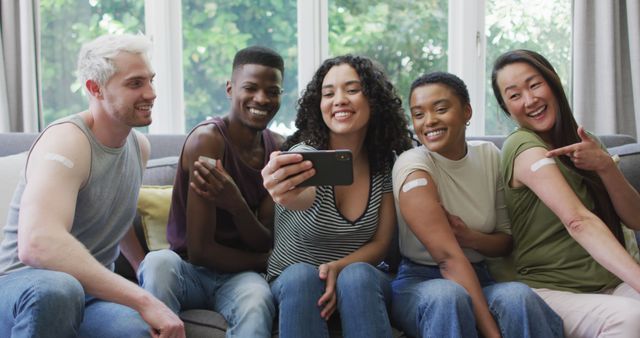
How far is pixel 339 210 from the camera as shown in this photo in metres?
1.76

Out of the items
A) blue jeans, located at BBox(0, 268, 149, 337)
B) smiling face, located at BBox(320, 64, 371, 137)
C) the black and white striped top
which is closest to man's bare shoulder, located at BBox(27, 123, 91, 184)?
blue jeans, located at BBox(0, 268, 149, 337)

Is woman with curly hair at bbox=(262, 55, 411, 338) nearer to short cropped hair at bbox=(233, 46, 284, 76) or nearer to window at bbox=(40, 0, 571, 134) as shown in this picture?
short cropped hair at bbox=(233, 46, 284, 76)

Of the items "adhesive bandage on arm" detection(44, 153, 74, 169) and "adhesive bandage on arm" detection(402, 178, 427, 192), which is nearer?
"adhesive bandage on arm" detection(44, 153, 74, 169)

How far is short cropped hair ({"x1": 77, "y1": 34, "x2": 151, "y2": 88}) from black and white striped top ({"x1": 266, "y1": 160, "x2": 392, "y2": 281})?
1.93ft

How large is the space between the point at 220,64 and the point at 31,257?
6.55 ft

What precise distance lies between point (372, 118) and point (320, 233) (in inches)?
15.7

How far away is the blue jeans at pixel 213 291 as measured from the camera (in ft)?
5.12

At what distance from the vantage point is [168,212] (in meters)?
2.10

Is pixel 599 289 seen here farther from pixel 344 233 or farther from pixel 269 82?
pixel 269 82

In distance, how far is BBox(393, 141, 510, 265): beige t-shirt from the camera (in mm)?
1784

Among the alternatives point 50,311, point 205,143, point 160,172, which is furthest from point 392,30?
point 50,311

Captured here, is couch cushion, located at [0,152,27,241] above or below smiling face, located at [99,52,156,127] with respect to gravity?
below

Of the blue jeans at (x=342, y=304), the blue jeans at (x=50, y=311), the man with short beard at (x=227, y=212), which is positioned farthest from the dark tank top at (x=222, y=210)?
the blue jeans at (x=50, y=311)

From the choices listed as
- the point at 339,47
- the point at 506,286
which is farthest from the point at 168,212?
the point at 339,47
